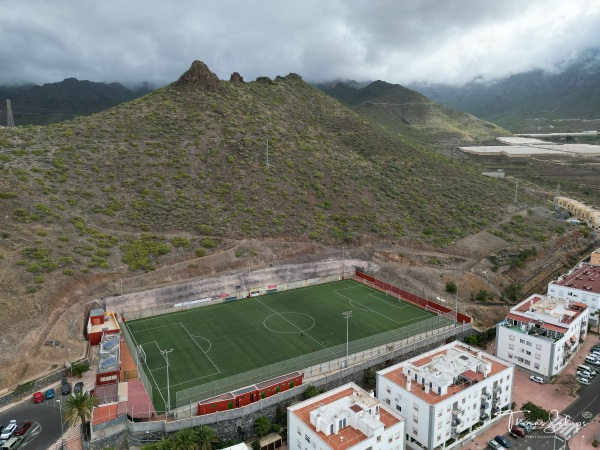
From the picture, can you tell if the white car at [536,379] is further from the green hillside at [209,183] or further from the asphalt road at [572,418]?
the green hillside at [209,183]

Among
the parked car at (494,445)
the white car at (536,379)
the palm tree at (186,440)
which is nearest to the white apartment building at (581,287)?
the white car at (536,379)

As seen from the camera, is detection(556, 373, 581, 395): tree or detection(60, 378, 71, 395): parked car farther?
detection(556, 373, 581, 395): tree

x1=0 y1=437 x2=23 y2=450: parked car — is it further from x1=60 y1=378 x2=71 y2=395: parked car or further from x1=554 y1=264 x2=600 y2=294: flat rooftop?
x1=554 y1=264 x2=600 y2=294: flat rooftop

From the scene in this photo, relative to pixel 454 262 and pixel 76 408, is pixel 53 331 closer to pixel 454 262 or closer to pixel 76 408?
pixel 76 408

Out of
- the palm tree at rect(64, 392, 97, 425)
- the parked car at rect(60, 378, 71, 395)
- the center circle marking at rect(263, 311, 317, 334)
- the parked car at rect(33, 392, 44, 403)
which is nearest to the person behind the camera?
the palm tree at rect(64, 392, 97, 425)

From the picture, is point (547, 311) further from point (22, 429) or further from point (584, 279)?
point (22, 429)

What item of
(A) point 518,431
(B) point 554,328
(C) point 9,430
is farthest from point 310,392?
(B) point 554,328

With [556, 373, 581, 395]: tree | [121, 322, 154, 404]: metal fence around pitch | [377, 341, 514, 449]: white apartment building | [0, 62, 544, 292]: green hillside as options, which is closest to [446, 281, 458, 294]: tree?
[0, 62, 544, 292]: green hillside
